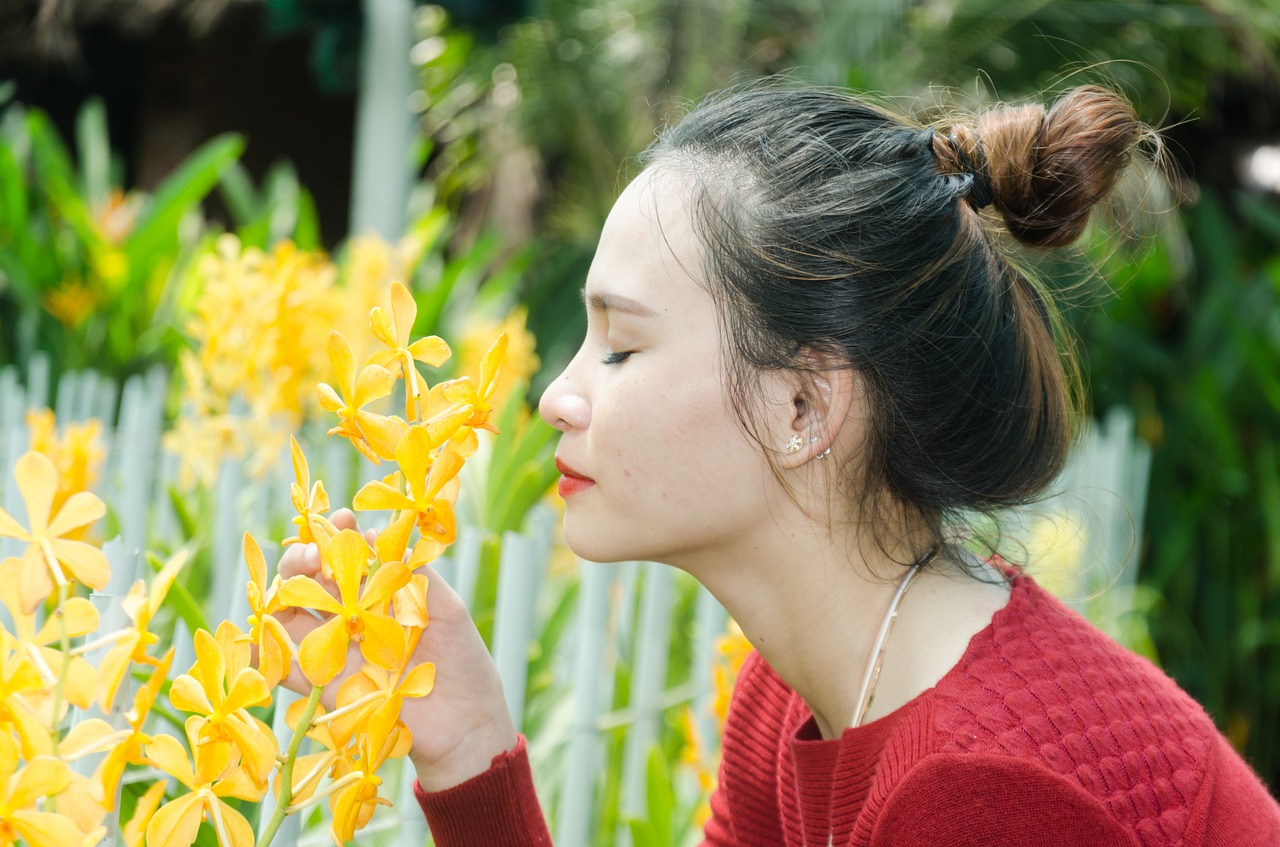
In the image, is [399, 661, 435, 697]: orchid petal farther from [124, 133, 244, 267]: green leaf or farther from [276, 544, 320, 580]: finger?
[124, 133, 244, 267]: green leaf

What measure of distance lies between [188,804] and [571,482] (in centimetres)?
46

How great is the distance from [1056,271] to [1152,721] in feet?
10.9

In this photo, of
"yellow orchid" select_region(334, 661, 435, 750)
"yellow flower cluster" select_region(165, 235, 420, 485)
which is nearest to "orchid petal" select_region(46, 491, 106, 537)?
"yellow orchid" select_region(334, 661, 435, 750)

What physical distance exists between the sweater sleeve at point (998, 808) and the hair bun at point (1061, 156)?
518 mm

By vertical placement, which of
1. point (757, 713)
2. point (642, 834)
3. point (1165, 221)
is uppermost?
point (757, 713)

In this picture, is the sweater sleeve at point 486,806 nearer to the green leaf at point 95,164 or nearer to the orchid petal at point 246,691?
the orchid petal at point 246,691

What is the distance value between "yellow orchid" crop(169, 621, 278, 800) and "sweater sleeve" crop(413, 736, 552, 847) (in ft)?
1.09

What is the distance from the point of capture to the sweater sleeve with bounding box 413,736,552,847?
1.01 m

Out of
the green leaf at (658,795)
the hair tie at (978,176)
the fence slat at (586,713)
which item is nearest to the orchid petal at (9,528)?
the hair tie at (978,176)

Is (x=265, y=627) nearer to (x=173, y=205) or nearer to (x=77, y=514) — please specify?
(x=77, y=514)

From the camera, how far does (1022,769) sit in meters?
0.91

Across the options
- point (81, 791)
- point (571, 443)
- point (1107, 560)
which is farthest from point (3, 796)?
point (1107, 560)

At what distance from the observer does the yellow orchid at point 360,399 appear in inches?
29.6

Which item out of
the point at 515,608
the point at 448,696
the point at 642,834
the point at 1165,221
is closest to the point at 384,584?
the point at 448,696
